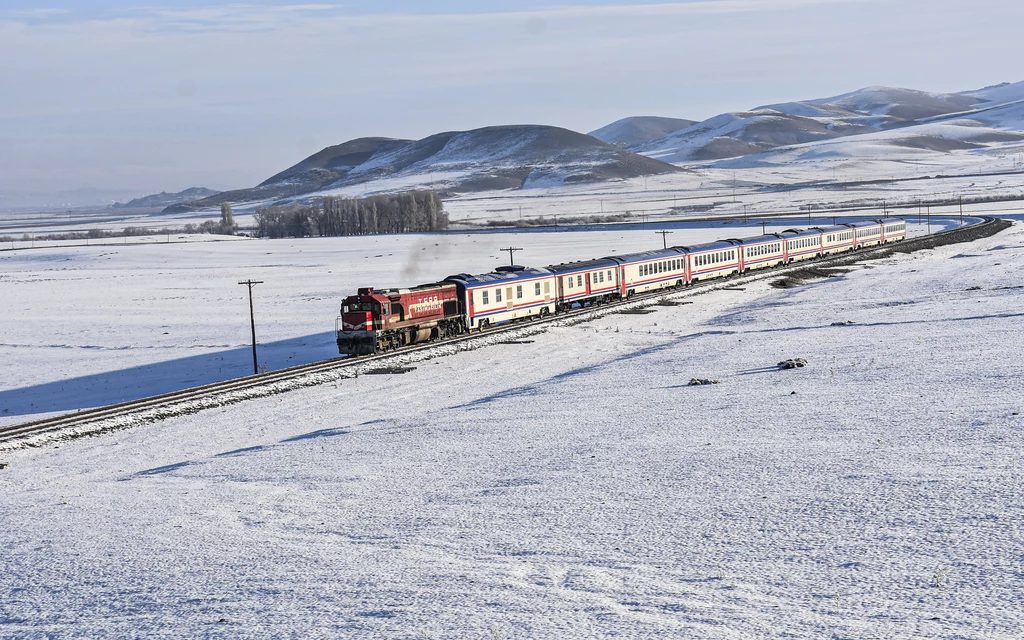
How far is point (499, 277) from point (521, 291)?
6.30ft

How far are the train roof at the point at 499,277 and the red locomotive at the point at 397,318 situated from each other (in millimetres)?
1017

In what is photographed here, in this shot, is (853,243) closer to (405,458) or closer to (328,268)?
(328,268)

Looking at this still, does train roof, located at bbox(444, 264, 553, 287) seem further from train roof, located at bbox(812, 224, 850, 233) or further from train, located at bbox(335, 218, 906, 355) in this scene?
train roof, located at bbox(812, 224, 850, 233)

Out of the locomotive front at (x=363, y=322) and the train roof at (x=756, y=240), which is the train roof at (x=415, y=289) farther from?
the train roof at (x=756, y=240)

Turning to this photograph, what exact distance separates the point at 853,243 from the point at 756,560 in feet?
308

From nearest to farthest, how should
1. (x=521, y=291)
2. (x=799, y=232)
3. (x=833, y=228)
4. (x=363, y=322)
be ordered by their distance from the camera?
(x=363, y=322) → (x=521, y=291) → (x=799, y=232) → (x=833, y=228)

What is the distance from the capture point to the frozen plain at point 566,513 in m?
13.2

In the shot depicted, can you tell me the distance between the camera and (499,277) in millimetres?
54594

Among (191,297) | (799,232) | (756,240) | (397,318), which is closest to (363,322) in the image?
(397,318)

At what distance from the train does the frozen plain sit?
11473 millimetres

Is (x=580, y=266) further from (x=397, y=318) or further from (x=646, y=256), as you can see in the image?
(x=397, y=318)

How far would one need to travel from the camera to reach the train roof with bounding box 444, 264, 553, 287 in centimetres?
5197

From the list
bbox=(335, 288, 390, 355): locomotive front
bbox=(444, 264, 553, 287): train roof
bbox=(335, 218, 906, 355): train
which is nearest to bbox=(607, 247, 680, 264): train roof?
bbox=(335, 218, 906, 355): train

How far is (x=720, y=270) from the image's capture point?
258 feet
